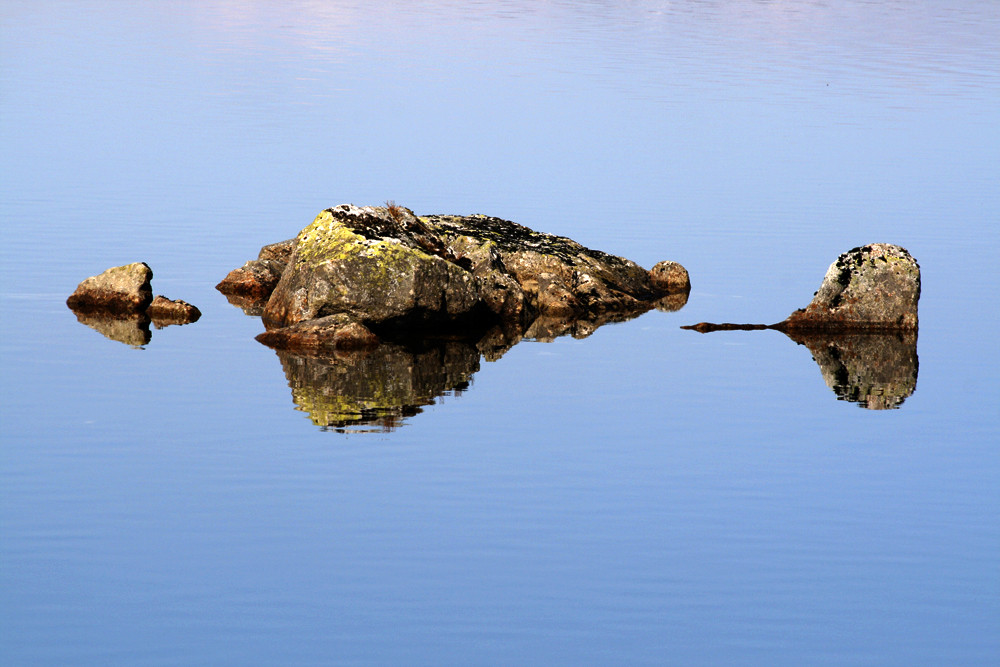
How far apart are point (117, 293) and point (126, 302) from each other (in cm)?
27

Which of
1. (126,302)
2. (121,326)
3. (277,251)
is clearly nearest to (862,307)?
(277,251)

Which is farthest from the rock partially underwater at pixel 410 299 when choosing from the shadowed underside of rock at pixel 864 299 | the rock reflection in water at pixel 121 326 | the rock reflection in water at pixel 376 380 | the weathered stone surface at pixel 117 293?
the shadowed underside of rock at pixel 864 299

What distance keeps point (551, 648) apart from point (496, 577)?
1.74 metres

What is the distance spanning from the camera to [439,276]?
2983 cm

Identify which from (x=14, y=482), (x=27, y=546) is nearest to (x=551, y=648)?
(x=27, y=546)

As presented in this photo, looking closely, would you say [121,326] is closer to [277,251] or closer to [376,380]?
[277,251]

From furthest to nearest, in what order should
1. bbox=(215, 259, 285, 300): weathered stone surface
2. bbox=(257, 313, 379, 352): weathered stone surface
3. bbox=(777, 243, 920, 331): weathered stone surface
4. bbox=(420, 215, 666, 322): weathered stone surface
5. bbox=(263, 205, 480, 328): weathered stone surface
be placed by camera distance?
bbox=(215, 259, 285, 300): weathered stone surface, bbox=(420, 215, 666, 322): weathered stone surface, bbox=(777, 243, 920, 331): weathered stone surface, bbox=(263, 205, 480, 328): weathered stone surface, bbox=(257, 313, 379, 352): weathered stone surface

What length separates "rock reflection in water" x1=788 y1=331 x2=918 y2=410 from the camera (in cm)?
2411

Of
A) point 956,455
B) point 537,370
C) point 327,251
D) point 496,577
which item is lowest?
point 496,577

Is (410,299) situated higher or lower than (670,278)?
lower

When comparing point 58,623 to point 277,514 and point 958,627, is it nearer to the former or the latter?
point 277,514

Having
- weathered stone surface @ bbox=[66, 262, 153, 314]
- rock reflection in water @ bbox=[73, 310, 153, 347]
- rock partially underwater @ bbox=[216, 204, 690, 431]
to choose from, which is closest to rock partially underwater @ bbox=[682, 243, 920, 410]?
rock partially underwater @ bbox=[216, 204, 690, 431]

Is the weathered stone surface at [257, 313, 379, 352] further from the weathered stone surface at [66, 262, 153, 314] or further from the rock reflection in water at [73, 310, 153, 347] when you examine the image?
the weathered stone surface at [66, 262, 153, 314]

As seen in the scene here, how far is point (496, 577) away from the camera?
15055 mm
